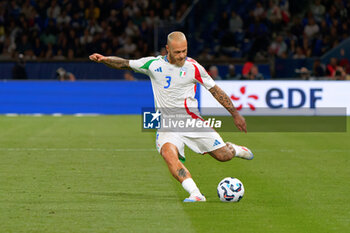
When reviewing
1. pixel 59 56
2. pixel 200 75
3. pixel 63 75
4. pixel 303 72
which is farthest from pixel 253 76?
pixel 200 75

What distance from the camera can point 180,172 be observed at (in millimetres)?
8906

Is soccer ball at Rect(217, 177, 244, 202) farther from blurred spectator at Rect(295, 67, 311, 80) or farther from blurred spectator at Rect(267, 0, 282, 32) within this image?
blurred spectator at Rect(267, 0, 282, 32)

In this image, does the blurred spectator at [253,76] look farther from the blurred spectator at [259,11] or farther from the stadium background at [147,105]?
the blurred spectator at [259,11]

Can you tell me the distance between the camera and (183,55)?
28.9 ft

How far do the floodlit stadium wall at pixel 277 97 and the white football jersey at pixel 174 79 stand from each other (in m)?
14.2

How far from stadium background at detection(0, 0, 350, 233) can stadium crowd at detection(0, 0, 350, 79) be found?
54 mm

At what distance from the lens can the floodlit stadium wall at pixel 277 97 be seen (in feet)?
76.8

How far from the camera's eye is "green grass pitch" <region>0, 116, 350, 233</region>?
25.1 ft

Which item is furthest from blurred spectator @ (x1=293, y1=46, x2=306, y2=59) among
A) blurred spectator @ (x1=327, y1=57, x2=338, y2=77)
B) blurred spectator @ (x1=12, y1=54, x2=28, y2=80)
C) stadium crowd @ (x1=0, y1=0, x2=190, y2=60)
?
blurred spectator @ (x1=12, y1=54, x2=28, y2=80)

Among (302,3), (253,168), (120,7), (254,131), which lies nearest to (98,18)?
(120,7)

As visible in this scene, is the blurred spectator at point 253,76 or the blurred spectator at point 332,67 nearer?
the blurred spectator at point 253,76

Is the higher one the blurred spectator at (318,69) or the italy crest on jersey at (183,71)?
the italy crest on jersey at (183,71)

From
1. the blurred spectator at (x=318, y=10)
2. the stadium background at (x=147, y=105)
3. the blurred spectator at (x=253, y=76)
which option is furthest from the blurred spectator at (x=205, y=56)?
the blurred spectator at (x=318, y=10)

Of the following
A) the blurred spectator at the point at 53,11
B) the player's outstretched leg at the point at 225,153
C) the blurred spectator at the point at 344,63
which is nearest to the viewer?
the player's outstretched leg at the point at 225,153
